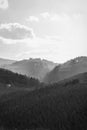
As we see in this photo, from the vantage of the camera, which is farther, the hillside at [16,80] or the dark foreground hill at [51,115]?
the hillside at [16,80]

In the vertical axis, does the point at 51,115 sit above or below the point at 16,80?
below

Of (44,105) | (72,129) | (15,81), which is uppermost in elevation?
(15,81)

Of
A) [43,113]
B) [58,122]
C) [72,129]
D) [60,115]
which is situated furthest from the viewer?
[43,113]

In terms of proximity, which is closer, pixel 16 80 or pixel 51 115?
pixel 51 115

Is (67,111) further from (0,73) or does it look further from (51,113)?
(0,73)

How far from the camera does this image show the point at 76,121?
→ 29016 millimetres

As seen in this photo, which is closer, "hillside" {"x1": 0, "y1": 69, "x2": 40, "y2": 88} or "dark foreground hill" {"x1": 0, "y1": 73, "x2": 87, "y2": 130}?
"dark foreground hill" {"x1": 0, "y1": 73, "x2": 87, "y2": 130}

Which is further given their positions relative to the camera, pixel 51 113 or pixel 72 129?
pixel 51 113

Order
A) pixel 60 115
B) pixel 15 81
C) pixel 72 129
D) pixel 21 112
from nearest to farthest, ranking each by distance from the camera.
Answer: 1. pixel 72 129
2. pixel 60 115
3. pixel 21 112
4. pixel 15 81

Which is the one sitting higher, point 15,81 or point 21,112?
point 15,81

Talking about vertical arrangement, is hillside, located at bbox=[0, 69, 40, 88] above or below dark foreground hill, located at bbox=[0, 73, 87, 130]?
above

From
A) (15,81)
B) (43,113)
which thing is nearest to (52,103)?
(43,113)

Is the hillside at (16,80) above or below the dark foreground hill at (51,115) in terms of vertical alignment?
above

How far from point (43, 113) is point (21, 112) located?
420 cm
